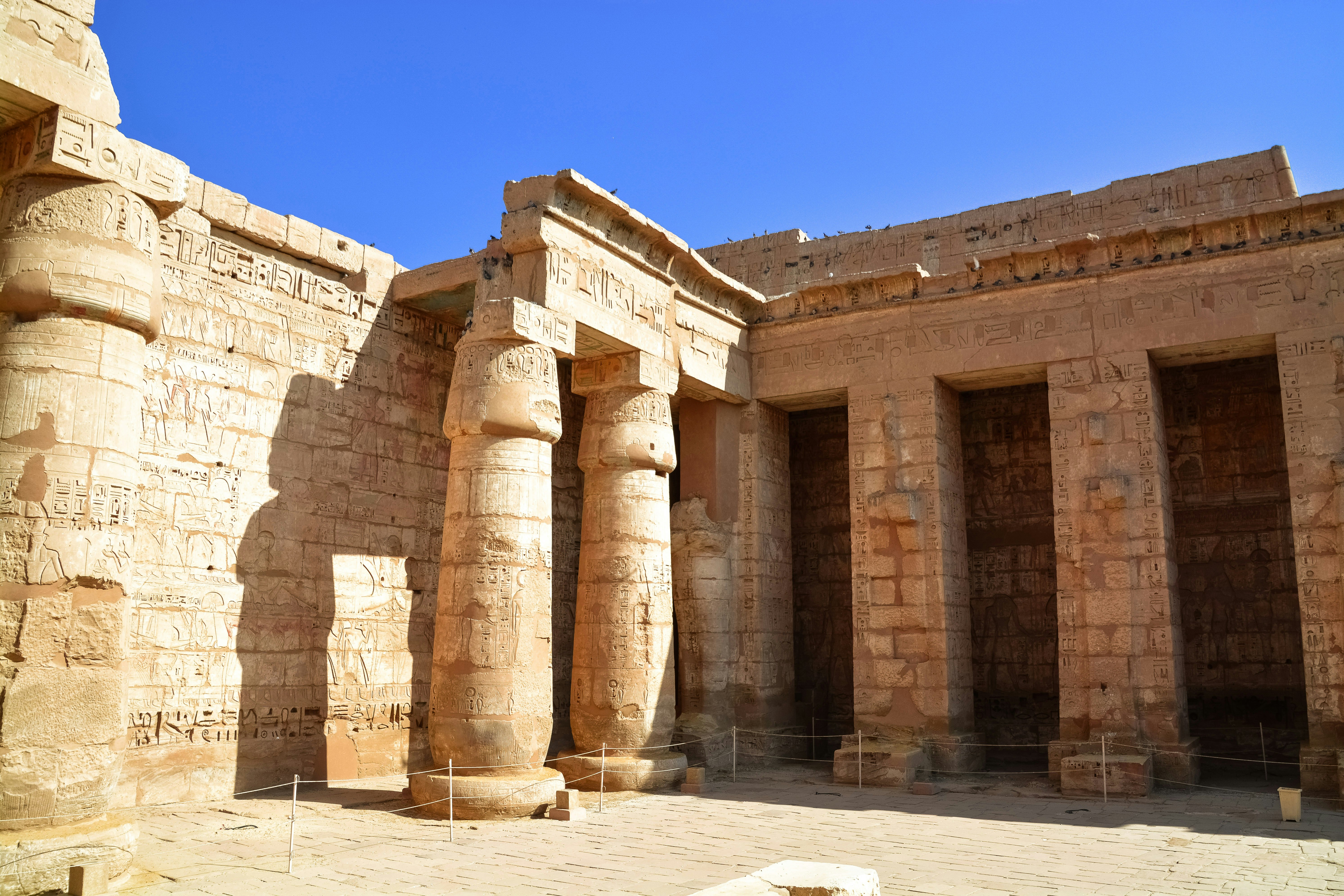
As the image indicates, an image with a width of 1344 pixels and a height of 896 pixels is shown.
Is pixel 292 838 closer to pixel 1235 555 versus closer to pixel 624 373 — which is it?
pixel 624 373

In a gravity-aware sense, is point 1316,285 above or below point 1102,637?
above

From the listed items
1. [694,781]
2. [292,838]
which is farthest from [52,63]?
[694,781]

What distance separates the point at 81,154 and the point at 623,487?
6225mm

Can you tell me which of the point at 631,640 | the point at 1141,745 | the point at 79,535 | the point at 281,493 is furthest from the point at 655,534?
the point at 79,535

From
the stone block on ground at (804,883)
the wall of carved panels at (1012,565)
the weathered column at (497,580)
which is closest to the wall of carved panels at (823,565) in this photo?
the wall of carved panels at (1012,565)

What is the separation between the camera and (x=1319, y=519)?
10.2 m

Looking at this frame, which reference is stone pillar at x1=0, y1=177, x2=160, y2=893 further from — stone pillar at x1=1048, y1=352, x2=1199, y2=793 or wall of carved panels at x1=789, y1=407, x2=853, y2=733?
wall of carved panels at x1=789, y1=407, x2=853, y2=733

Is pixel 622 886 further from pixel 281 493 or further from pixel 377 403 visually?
pixel 377 403

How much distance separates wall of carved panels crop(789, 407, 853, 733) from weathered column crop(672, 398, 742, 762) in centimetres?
228

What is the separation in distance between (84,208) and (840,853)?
648cm

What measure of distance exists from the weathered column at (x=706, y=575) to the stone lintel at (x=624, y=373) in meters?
1.56

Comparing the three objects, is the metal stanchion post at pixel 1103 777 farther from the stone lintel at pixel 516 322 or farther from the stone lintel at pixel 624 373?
the stone lintel at pixel 516 322

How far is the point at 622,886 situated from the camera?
620 cm

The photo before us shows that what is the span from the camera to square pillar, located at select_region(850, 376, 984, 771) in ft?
38.4
